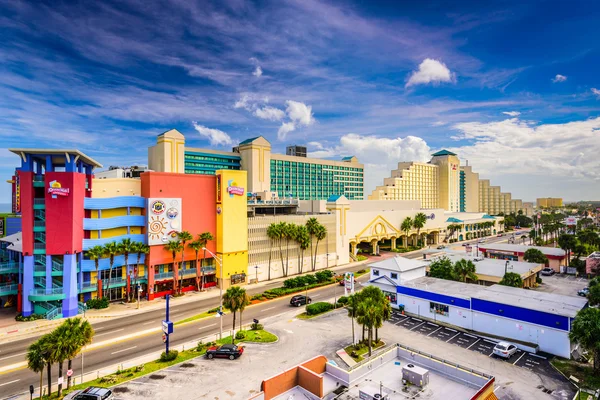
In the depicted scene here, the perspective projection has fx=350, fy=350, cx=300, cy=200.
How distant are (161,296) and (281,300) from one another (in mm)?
22119

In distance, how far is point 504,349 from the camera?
38.8 meters

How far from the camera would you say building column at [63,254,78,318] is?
52.3 metres

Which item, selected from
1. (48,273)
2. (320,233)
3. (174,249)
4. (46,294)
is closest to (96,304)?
(46,294)

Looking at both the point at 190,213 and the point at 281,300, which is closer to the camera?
the point at 281,300

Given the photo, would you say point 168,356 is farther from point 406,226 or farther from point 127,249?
point 406,226

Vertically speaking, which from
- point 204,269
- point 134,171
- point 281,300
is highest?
point 134,171

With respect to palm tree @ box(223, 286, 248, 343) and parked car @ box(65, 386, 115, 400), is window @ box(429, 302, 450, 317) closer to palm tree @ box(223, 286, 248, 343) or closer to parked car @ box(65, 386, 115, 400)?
palm tree @ box(223, 286, 248, 343)

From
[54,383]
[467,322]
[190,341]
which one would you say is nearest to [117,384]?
[54,383]

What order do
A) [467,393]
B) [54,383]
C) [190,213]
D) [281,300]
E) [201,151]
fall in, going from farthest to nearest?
1. [201,151]
2. [190,213]
3. [281,300]
4. [54,383]
5. [467,393]

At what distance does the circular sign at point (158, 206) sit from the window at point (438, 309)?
47918mm

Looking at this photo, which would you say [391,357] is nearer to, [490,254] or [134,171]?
[134,171]

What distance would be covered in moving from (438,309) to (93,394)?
43197 mm

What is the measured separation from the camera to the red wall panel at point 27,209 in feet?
170

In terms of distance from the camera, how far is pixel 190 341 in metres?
43.6
